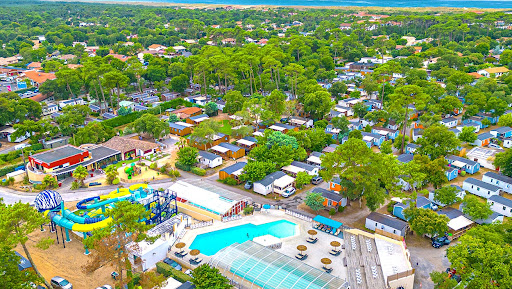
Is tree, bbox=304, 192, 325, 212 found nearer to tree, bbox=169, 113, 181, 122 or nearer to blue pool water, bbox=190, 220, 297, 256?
blue pool water, bbox=190, 220, 297, 256

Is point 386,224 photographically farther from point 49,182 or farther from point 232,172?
point 49,182

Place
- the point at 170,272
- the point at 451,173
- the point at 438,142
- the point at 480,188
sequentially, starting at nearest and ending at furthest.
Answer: the point at 170,272, the point at 480,188, the point at 451,173, the point at 438,142

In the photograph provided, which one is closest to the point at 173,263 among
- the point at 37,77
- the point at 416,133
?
the point at 416,133

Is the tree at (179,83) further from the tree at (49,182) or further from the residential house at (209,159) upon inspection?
the tree at (49,182)

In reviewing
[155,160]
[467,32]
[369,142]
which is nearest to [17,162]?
[155,160]

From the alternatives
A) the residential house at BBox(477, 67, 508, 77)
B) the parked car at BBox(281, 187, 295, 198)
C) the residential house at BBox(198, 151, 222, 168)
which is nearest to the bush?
the residential house at BBox(198, 151, 222, 168)

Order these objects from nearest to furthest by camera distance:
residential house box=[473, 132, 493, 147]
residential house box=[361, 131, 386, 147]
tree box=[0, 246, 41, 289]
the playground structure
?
tree box=[0, 246, 41, 289] < the playground structure < residential house box=[473, 132, 493, 147] < residential house box=[361, 131, 386, 147]
